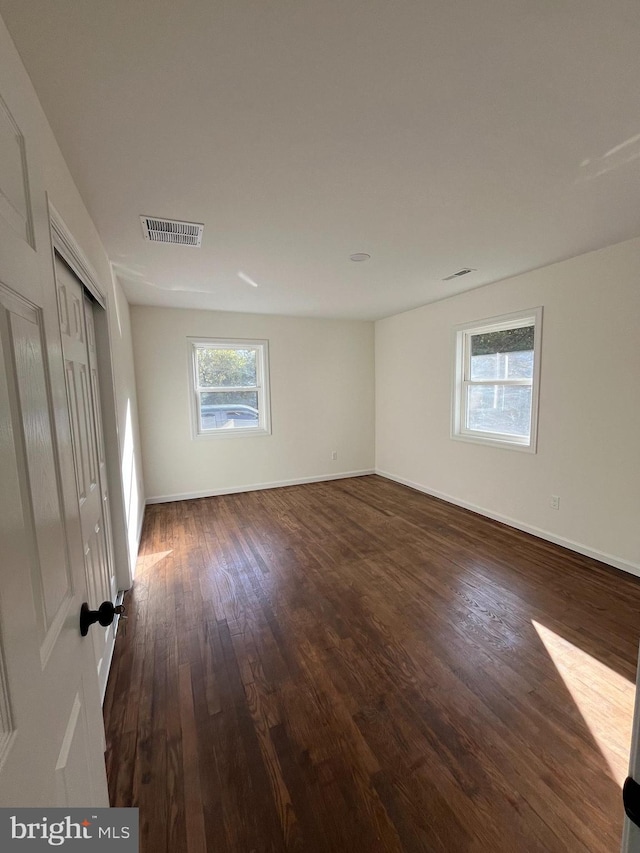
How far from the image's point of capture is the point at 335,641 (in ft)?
6.84

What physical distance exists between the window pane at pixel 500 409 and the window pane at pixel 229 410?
9.48ft

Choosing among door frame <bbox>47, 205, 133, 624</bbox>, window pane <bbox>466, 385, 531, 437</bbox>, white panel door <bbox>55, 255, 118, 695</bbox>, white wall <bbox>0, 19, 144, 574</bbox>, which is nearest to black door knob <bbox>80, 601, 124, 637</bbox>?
white panel door <bbox>55, 255, 118, 695</bbox>

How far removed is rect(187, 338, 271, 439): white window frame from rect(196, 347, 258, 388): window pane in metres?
0.05

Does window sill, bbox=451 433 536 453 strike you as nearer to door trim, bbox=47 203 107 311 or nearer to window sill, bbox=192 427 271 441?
window sill, bbox=192 427 271 441

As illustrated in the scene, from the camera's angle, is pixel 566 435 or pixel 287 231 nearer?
pixel 287 231

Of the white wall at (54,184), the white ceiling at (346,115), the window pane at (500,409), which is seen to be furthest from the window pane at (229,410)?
the window pane at (500,409)

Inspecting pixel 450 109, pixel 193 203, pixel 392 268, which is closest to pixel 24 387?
pixel 450 109

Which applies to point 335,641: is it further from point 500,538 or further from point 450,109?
point 450,109

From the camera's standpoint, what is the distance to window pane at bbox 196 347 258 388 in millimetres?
4840

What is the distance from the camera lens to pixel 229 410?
16.5ft

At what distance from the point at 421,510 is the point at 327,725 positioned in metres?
2.93

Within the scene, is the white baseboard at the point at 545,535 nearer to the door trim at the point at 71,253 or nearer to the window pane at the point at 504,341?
the window pane at the point at 504,341

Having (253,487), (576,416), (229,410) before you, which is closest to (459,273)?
(576,416)

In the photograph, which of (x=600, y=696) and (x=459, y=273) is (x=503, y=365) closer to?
(x=459, y=273)
